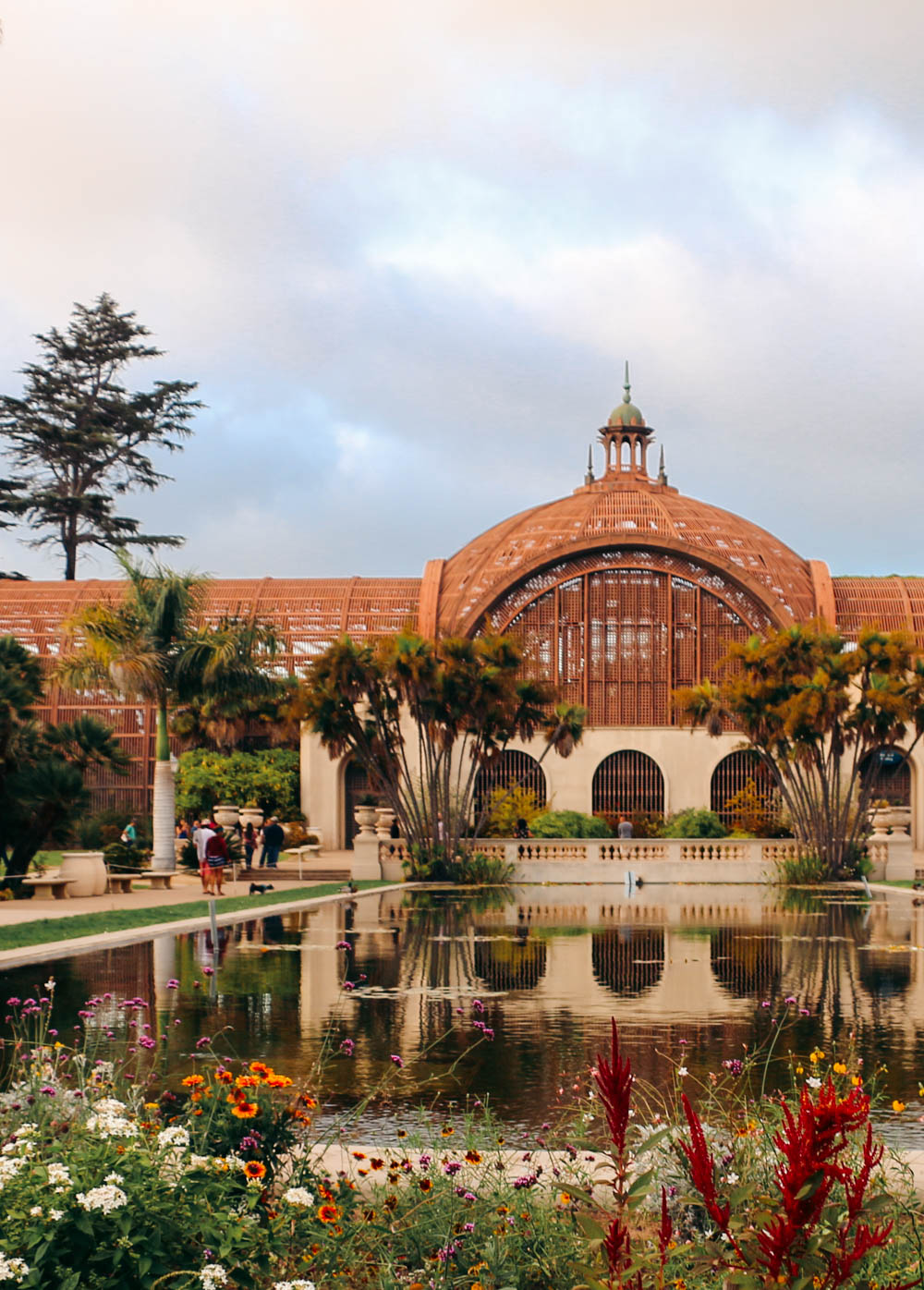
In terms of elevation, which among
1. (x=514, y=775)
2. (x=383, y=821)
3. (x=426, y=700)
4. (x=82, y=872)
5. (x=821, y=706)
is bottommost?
(x=82, y=872)

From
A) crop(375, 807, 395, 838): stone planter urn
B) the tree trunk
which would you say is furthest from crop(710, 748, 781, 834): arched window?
the tree trunk

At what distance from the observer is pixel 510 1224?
5.11 meters

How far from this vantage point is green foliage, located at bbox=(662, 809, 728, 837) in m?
40.6

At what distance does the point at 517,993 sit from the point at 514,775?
103ft

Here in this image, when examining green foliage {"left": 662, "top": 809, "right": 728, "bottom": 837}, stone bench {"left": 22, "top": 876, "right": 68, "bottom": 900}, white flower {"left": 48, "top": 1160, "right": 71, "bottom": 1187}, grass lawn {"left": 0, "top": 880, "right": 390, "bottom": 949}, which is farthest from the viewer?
green foliage {"left": 662, "top": 809, "right": 728, "bottom": 837}

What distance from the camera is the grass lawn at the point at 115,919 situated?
689 inches

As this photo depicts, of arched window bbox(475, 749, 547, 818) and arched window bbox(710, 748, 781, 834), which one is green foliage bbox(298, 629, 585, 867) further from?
arched window bbox(710, 748, 781, 834)

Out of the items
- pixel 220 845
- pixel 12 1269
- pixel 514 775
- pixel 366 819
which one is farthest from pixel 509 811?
pixel 12 1269

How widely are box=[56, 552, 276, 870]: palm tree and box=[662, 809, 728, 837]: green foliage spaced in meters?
13.5

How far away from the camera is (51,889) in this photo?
25.2m

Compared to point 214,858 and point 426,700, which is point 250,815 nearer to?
point 426,700

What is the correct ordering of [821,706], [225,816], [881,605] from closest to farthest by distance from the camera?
[821,706] < [225,816] < [881,605]

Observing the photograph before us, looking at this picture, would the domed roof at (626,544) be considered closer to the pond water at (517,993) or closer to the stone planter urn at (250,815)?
the stone planter urn at (250,815)

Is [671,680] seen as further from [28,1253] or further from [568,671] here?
[28,1253]
